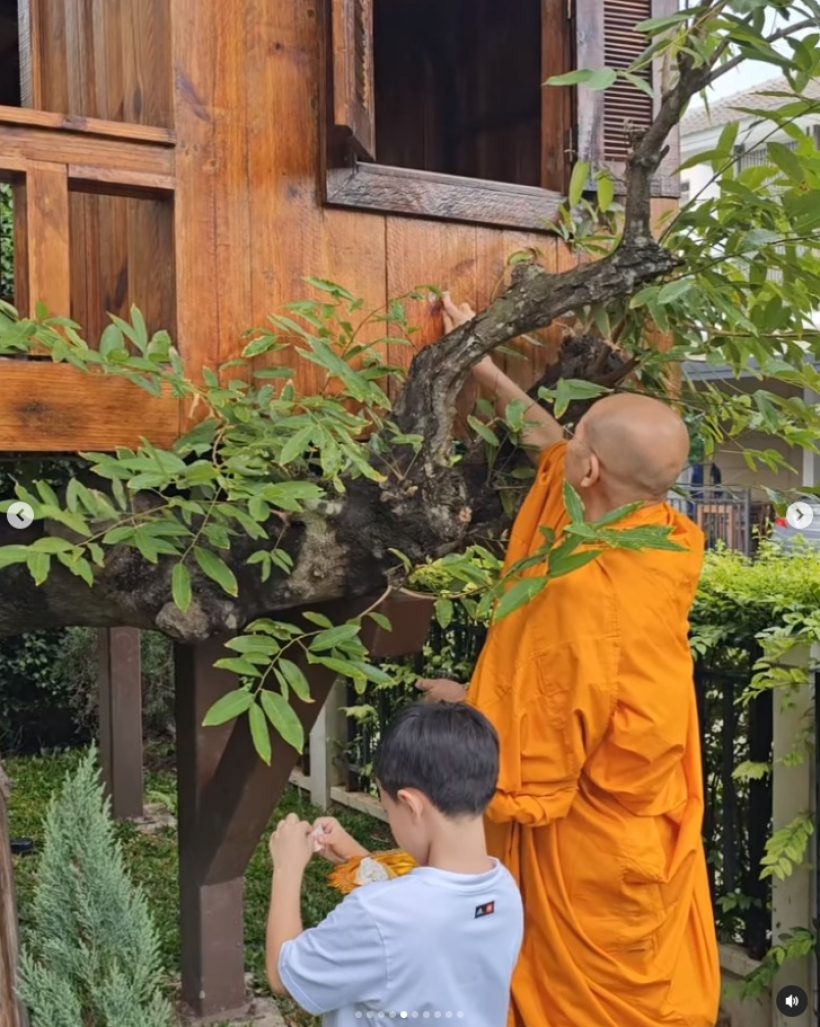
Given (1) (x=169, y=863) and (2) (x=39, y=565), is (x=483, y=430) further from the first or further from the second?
(1) (x=169, y=863)

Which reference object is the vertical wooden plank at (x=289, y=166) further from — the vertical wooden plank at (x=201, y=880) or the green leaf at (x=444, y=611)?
the vertical wooden plank at (x=201, y=880)

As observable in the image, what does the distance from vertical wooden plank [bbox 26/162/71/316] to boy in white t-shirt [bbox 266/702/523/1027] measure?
4.00ft

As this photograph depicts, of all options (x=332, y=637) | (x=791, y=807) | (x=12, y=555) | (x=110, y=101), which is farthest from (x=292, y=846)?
(x=791, y=807)

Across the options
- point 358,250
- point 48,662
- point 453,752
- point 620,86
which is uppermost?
point 620,86

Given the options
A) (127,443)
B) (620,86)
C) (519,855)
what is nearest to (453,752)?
(519,855)

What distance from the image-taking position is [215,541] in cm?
206

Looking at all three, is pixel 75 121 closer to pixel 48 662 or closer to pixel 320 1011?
pixel 320 1011

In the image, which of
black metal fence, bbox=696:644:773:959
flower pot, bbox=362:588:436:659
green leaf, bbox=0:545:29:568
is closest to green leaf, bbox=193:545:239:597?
green leaf, bbox=0:545:29:568

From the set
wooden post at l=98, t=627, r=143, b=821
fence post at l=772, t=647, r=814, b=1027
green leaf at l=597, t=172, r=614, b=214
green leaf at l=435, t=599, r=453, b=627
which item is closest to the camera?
green leaf at l=435, t=599, r=453, b=627

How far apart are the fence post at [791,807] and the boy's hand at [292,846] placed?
2.15 meters

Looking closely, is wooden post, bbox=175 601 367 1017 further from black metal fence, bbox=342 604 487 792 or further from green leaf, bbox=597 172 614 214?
black metal fence, bbox=342 604 487 792

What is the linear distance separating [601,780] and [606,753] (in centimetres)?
6

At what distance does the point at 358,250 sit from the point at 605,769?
4.57 ft

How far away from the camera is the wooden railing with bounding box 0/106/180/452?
87.2 inches
